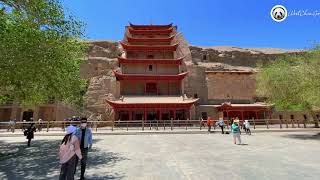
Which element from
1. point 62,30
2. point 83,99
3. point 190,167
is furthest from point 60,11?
point 83,99

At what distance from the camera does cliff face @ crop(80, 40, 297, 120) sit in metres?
46.8

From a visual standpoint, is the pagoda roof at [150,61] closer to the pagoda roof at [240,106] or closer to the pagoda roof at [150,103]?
the pagoda roof at [150,103]

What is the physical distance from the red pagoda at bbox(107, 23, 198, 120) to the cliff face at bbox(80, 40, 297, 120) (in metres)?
5.68

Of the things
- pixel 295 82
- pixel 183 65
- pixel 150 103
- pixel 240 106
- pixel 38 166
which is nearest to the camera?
pixel 38 166

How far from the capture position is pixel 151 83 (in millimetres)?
41156

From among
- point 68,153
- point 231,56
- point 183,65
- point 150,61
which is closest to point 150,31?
point 183,65

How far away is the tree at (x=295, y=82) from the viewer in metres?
20.4

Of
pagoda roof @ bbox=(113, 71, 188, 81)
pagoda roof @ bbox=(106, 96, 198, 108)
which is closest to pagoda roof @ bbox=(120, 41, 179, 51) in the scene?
pagoda roof @ bbox=(113, 71, 188, 81)

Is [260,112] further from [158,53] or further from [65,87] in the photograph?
[65,87]

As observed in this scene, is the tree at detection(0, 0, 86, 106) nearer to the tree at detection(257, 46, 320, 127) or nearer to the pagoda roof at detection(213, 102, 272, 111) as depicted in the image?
the tree at detection(257, 46, 320, 127)

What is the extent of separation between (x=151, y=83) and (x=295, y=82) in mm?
22149

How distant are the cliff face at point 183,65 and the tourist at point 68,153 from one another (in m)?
37.9

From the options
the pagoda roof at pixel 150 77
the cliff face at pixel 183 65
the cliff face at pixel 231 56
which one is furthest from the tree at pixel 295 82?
the cliff face at pixel 231 56

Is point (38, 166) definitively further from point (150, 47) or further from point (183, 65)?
point (183, 65)
